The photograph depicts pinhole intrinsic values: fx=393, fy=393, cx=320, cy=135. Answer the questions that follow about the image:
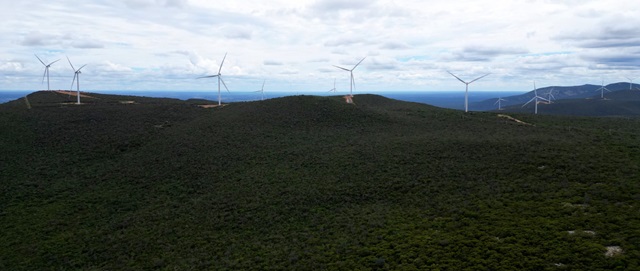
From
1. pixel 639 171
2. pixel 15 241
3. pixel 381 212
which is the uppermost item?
pixel 639 171

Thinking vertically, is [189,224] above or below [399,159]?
below

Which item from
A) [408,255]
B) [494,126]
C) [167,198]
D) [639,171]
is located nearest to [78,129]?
[167,198]

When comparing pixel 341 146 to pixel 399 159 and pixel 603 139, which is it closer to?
pixel 399 159

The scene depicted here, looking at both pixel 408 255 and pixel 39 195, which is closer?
pixel 408 255

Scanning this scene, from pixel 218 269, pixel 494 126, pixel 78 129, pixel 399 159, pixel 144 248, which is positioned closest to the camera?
pixel 218 269

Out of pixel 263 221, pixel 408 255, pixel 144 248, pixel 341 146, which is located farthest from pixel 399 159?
pixel 144 248

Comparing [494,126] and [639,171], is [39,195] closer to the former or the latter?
[639,171]

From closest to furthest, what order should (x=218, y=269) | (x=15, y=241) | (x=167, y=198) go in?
(x=218, y=269), (x=15, y=241), (x=167, y=198)
